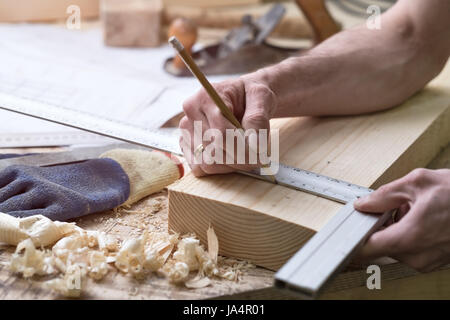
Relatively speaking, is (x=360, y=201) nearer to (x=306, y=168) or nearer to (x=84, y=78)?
(x=306, y=168)

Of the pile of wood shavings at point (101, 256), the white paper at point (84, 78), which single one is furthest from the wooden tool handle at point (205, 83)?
the white paper at point (84, 78)

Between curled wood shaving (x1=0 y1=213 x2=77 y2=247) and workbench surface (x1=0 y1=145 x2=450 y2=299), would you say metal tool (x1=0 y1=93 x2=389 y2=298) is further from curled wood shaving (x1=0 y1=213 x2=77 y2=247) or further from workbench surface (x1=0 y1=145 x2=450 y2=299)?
curled wood shaving (x1=0 y1=213 x2=77 y2=247)

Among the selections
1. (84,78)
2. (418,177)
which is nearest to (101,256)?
(418,177)

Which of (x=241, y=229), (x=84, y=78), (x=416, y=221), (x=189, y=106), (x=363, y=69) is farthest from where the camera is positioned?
(x=84, y=78)

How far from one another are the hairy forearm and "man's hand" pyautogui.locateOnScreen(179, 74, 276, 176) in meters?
0.13

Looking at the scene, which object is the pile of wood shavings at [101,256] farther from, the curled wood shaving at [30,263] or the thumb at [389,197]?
the thumb at [389,197]

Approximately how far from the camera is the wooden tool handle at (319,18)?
223cm

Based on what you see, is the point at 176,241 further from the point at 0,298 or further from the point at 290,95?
the point at 290,95

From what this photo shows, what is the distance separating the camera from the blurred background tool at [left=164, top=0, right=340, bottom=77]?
2.23m

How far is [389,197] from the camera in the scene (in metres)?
1.11

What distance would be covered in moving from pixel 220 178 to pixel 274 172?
12 centimetres

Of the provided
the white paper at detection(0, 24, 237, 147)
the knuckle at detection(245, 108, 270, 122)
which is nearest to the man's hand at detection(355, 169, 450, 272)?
the knuckle at detection(245, 108, 270, 122)

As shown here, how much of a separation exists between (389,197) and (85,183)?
2.19 ft

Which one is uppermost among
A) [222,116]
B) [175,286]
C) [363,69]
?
[363,69]
